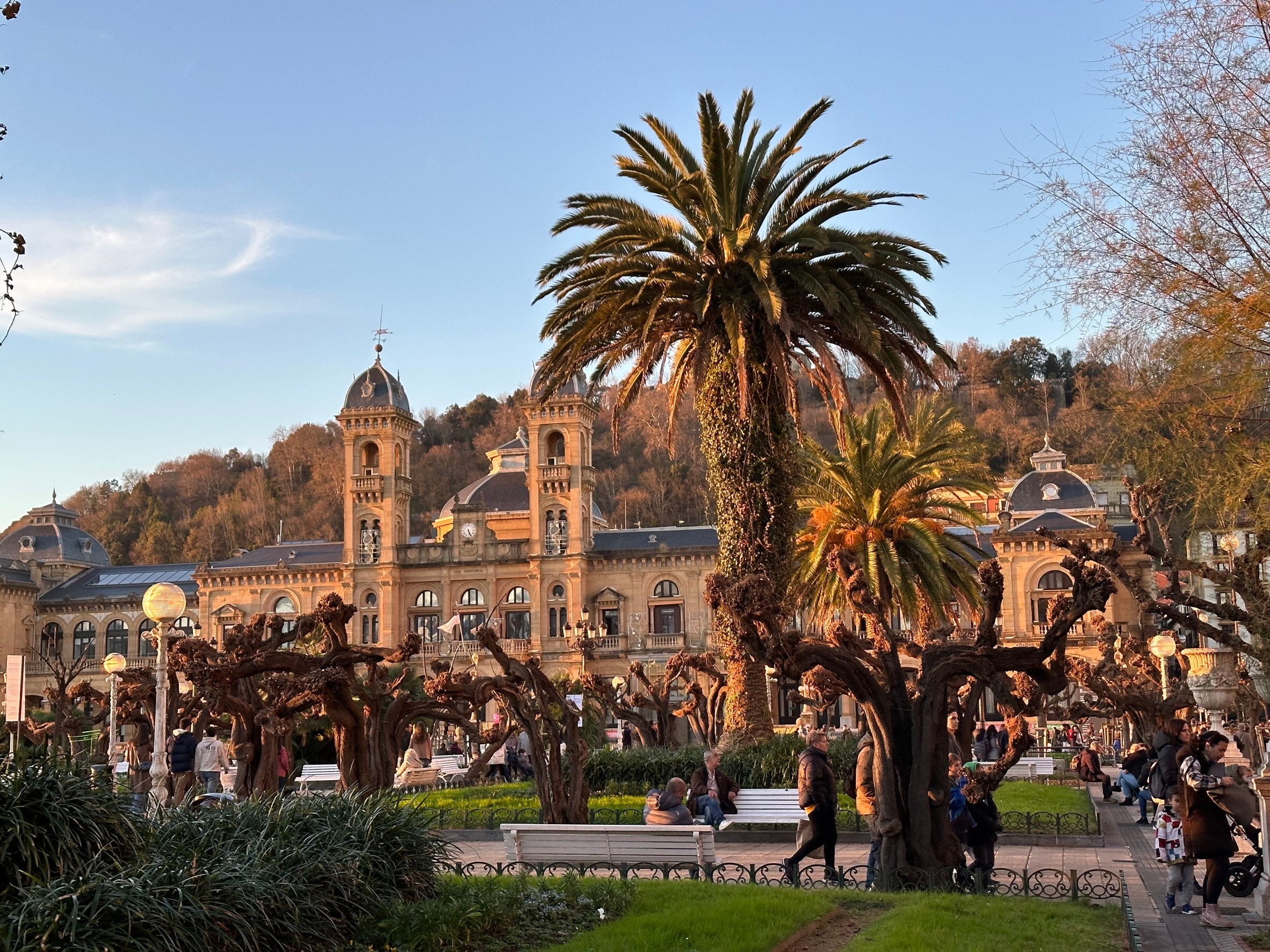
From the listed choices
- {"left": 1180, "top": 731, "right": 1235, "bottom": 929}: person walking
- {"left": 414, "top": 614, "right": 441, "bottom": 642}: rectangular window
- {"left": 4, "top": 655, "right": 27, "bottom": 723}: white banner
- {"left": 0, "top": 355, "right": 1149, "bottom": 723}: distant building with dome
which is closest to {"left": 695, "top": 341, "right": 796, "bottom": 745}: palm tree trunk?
{"left": 1180, "top": 731, "right": 1235, "bottom": 929}: person walking

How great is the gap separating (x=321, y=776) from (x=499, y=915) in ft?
62.6

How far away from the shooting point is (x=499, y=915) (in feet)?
31.3

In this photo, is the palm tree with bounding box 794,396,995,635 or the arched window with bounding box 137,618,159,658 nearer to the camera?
the palm tree with bounding box 794,396,995,635

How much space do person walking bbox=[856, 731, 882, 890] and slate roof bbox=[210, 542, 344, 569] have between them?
57679 mm

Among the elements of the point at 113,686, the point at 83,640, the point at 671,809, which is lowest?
the point at 671,809

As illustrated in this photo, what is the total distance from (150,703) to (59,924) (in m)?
22.4

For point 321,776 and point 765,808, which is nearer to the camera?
point 765,808

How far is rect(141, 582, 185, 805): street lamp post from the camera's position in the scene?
1286 cm

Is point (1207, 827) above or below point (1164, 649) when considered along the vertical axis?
below

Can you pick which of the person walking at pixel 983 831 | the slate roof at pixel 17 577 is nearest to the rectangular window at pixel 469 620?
the slate roof at pixel 17 577

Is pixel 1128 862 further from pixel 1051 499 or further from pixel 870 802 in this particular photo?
pixel 1051 499

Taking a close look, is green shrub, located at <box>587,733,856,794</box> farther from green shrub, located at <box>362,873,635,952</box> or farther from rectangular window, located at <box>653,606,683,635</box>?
rectangular window, located at <box>653,606,683,635</box>

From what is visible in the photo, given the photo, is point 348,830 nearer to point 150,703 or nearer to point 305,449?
point 150,703

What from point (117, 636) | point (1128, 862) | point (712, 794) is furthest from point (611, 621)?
point (1128, 862)
